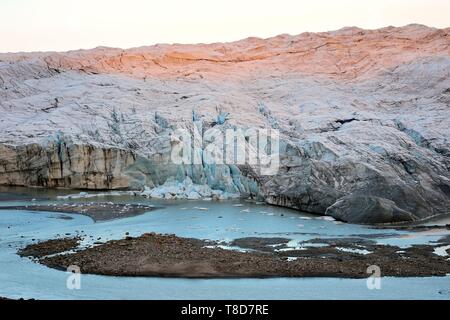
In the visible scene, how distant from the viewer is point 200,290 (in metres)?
11.4

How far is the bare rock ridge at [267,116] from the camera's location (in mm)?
21328

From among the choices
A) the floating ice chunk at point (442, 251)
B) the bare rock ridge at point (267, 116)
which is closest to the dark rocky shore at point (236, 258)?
the floating ice chunk at point (442, 251)

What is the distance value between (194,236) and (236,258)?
2.95 metres

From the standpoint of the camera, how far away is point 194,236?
16219mm

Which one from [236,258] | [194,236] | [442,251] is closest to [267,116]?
[194,236]

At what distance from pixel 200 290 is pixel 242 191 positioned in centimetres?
1201

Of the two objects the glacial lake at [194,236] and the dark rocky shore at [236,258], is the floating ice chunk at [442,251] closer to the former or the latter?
the dark rocky shore at [236,258]

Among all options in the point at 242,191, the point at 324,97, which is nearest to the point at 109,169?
the point at 242,191

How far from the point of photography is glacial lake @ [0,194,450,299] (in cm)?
1121

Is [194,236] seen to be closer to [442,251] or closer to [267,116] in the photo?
[442,251]

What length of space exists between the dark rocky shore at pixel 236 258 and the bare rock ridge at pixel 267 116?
433 cm

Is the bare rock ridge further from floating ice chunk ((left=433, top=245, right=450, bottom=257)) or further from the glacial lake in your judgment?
floating ice chunk ((left=433, top=245, right=450, bottom=257))
